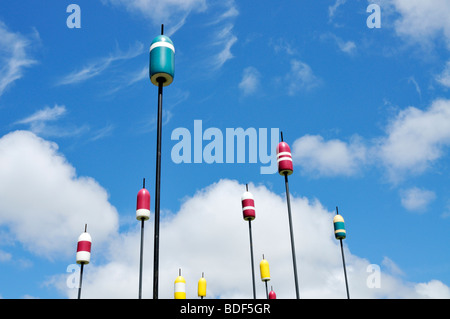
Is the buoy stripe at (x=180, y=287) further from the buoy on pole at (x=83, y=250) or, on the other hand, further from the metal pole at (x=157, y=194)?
the metal pole at (x=157, y=194)

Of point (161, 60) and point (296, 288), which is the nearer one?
point (161, 60)

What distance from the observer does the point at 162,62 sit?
7.92 m

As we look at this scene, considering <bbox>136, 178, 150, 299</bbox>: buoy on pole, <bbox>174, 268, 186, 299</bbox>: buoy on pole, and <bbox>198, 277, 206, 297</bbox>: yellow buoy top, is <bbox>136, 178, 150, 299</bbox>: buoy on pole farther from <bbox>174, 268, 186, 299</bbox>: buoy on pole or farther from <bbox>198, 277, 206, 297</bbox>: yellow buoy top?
<bbox>198, 277, 206, 297</bbox>: yellow buoy top

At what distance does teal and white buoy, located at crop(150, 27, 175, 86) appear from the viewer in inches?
311

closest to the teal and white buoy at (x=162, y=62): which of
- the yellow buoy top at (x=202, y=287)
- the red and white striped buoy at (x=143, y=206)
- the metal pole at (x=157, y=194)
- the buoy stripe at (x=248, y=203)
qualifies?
the metal pole at (x=157, y=194)

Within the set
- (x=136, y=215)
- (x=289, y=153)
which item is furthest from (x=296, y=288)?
(x=136, y=215)

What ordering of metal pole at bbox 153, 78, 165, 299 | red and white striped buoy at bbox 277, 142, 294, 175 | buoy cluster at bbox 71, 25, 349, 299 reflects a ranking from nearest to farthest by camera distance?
metal pole at bbox 153, 78, 165, 299
buoy cluster at bbox 71, 25, 349, 299
red and white striped buoy at bbox 277, 142, 294, 175

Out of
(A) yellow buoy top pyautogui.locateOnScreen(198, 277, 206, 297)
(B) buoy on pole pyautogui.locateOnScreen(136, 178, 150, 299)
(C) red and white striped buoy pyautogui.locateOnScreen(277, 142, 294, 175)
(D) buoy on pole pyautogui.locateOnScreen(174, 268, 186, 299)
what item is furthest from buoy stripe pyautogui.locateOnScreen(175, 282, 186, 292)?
(C) red and white striped buoy pyautogui.locateOnScreen(277, 142, 294, 175)

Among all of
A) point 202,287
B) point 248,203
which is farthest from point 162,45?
point 202,287

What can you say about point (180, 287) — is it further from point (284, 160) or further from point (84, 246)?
point (284, 160)

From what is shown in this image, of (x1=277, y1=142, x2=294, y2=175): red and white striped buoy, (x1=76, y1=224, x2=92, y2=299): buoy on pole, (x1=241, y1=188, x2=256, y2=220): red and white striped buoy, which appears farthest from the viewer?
(x1=241, y1=188, x2=256, y2=220): red and white striped buoy
